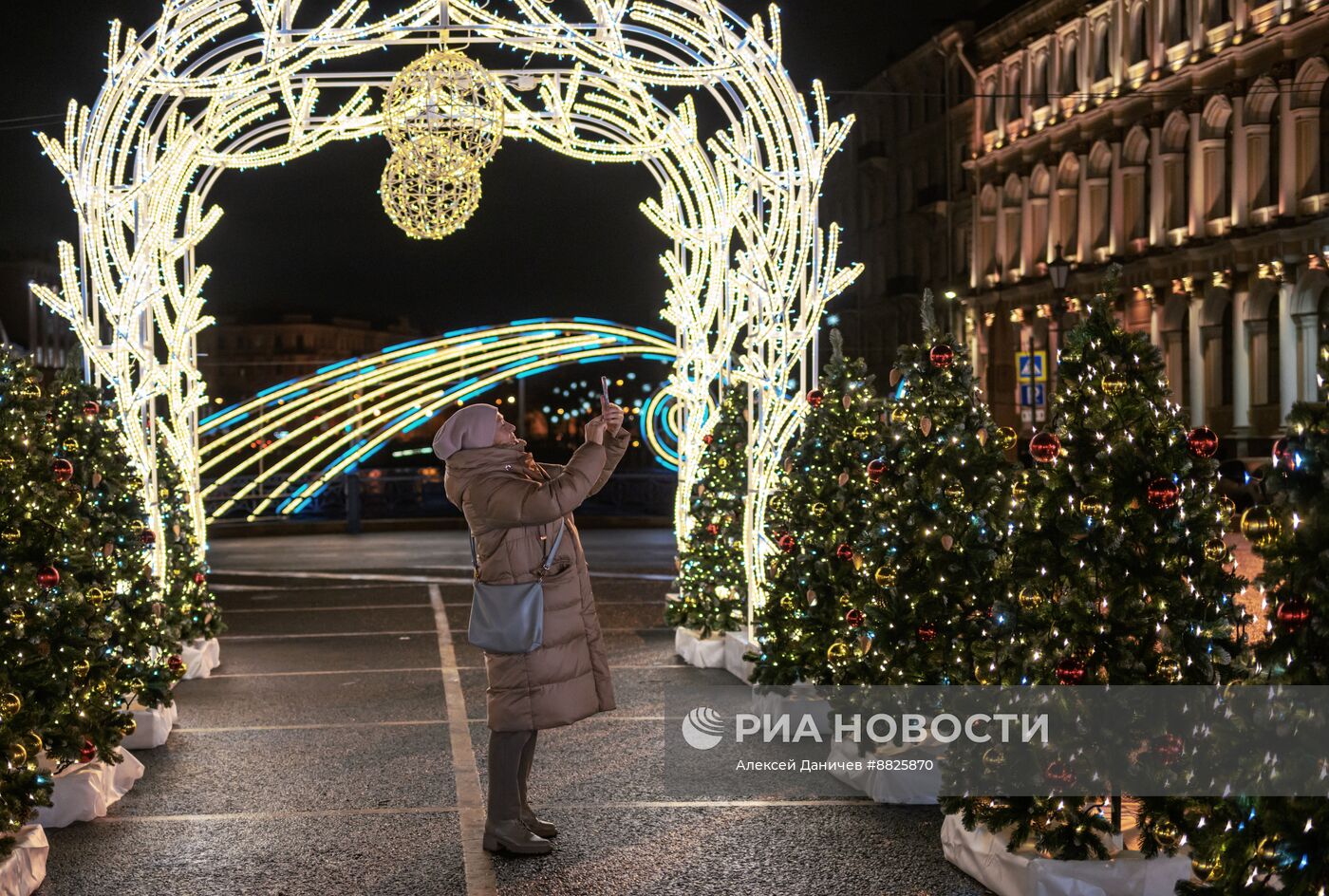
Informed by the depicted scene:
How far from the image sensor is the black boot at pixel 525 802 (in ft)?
19.7

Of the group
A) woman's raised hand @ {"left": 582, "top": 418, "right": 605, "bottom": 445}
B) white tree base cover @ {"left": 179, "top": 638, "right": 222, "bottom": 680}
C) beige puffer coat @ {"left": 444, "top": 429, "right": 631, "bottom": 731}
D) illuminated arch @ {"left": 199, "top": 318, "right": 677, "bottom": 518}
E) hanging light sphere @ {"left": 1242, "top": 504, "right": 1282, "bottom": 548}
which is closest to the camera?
hanging light sphere @ {"left": 1242, "top": 504, "right": 1282, "bottom": 548}

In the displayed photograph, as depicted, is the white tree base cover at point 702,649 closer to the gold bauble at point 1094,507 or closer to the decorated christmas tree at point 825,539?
the decorated christmas tree at point 825,539

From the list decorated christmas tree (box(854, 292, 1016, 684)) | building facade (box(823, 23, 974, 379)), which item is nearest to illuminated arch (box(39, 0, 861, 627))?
decorated christmas tree (box(854, 292, 1016, 684))

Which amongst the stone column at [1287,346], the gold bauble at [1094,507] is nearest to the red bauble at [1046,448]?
the gold bauble at [1094,507]

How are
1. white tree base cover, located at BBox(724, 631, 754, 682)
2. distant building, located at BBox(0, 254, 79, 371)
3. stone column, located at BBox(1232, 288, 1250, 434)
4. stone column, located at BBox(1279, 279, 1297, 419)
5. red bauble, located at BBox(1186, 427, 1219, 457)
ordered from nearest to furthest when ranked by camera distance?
red bauble, located at BBox(1186, 427, 1219, 457) → white tree base cover, located at BBox(724, 631, 754, 682) → stone column, located at BBox(1279, 279, 1297, 419) → stone column, located at BBox(1232, 288, 1250, 434) → distant building, located at BBox(0, 254, 79, 371)

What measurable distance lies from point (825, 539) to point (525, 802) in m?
2.44

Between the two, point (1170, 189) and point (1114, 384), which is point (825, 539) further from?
point (1170, 189)

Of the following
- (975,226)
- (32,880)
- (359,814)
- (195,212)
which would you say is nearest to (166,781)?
(359,814)

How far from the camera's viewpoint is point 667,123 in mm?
11227

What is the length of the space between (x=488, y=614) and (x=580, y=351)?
20004 millimetres

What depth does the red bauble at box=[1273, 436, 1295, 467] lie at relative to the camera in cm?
359

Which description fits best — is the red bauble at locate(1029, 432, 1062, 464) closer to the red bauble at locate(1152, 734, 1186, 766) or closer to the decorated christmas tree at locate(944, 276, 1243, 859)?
the decorated christmas tree at locate(944, 276, 1243, 859)

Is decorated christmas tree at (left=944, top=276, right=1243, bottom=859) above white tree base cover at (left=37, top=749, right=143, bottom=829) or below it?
above

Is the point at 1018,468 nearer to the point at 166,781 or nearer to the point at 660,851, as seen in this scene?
the point at 660,851
